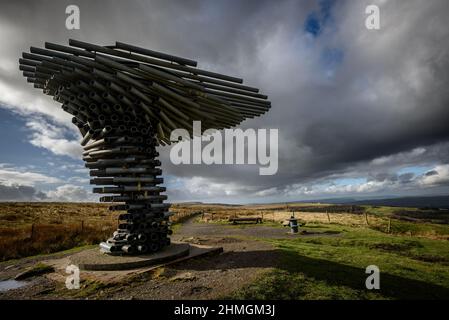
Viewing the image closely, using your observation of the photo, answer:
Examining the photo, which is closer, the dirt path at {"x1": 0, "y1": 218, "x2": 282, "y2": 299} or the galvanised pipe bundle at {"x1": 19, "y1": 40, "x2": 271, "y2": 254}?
the dirt path at {"x1": 0, "y1": 218, "x2": 282, "y2": 299}

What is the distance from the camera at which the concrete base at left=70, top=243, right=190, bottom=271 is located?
25.9 ft

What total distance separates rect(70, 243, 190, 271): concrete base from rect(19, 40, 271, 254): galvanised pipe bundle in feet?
1.24

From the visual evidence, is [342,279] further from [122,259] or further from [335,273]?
[122,259]

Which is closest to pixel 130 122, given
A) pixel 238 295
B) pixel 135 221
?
pixel 135 221

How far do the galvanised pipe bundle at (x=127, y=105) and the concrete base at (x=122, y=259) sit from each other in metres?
0.38

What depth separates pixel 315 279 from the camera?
706 centimetres

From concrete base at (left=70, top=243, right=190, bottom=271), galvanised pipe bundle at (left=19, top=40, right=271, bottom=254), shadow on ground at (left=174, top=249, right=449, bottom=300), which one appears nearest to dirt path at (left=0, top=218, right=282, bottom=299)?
shadow on ground at (left=174, top=249, right=449, bottom=300)

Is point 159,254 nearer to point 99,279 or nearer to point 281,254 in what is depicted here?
point 99,279

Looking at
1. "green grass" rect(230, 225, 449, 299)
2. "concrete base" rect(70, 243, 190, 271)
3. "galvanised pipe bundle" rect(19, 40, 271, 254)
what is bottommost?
"green grass" rect(230, 225, 449, 299)

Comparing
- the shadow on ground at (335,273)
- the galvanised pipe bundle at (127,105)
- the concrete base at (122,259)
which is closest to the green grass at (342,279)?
the shadow on ground at (335,273)

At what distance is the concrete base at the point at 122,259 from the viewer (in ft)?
25.9

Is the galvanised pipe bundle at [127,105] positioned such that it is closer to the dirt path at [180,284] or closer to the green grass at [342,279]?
the dirt path at [180,284]

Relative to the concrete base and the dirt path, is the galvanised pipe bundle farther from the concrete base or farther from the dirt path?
the dirt path

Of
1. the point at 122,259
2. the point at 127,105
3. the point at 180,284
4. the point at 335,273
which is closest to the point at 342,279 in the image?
the point at 335,273
